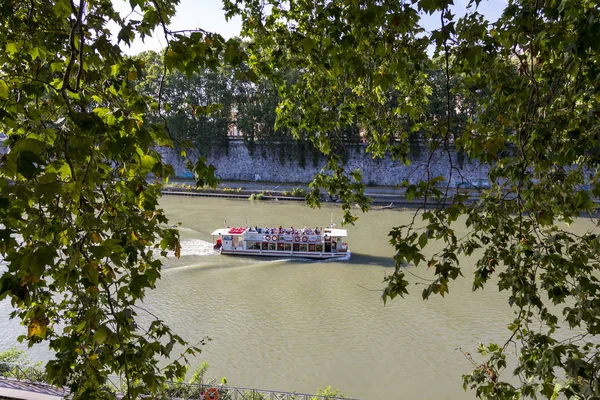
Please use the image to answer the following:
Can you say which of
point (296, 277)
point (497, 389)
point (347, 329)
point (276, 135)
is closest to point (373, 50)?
point (497, 389)

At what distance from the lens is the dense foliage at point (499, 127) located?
1811 millimetres

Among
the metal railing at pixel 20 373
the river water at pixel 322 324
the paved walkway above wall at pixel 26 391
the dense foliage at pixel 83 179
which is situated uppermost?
the dense foliage at pixel 83 179

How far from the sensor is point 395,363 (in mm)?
5793

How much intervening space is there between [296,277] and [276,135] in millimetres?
12652

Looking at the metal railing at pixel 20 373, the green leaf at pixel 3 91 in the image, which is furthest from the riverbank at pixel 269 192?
the green leaf at pixel 3 91

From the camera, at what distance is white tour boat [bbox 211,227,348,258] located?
10695 millimetres

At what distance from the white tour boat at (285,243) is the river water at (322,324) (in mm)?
337

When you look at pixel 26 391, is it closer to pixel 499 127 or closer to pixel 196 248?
pixel 499 127

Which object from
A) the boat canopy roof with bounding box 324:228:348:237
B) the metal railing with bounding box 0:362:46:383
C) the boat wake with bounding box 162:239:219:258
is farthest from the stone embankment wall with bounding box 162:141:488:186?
the metal railing with bounding box 0:362:46:383

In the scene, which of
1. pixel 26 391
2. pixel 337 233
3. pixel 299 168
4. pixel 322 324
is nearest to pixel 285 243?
pixel 337 233

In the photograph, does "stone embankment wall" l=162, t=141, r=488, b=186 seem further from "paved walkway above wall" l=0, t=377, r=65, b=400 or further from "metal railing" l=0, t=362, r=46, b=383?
"paved walkway above wall" l=0, t=377, r=65, b=400

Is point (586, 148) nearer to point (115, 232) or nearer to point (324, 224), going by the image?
point (115, 232)

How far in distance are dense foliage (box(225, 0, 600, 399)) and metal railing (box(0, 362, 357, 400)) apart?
2.36 meters

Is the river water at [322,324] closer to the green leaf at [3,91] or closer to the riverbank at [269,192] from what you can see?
the green leaf at [3,91]
